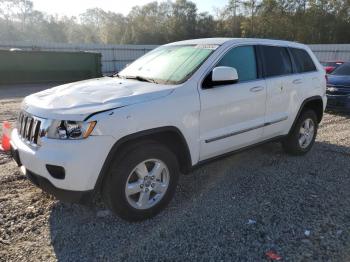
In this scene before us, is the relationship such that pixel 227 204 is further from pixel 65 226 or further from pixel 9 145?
pixel 9 145

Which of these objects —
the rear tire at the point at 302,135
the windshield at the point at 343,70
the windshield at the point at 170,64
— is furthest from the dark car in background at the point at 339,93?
the windshield at the point at 170,64

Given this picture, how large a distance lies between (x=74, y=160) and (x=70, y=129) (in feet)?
0.91

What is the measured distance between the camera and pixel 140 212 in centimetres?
342

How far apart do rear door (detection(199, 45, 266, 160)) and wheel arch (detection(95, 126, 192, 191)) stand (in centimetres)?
23

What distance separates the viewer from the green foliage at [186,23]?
146ft

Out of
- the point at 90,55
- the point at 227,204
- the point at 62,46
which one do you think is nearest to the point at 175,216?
the point at 227,204

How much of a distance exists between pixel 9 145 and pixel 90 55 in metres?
14.5

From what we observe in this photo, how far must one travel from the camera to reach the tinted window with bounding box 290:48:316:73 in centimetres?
522

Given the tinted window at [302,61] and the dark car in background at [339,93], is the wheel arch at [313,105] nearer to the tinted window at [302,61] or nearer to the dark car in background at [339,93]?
the tinted window at [302,61]

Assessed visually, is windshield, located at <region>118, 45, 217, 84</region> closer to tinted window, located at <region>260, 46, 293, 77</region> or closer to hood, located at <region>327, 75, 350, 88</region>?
tinted window, located at <region>260, 46, 293, 77</region>

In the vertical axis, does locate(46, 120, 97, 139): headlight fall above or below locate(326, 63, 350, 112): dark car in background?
above

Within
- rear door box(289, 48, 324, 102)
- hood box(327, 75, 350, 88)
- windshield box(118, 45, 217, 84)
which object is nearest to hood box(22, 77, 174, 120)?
windshield box(118, 45, 217, 84)

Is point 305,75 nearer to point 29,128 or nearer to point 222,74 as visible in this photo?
point 222,74

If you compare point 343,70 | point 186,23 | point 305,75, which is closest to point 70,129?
point 305,75
